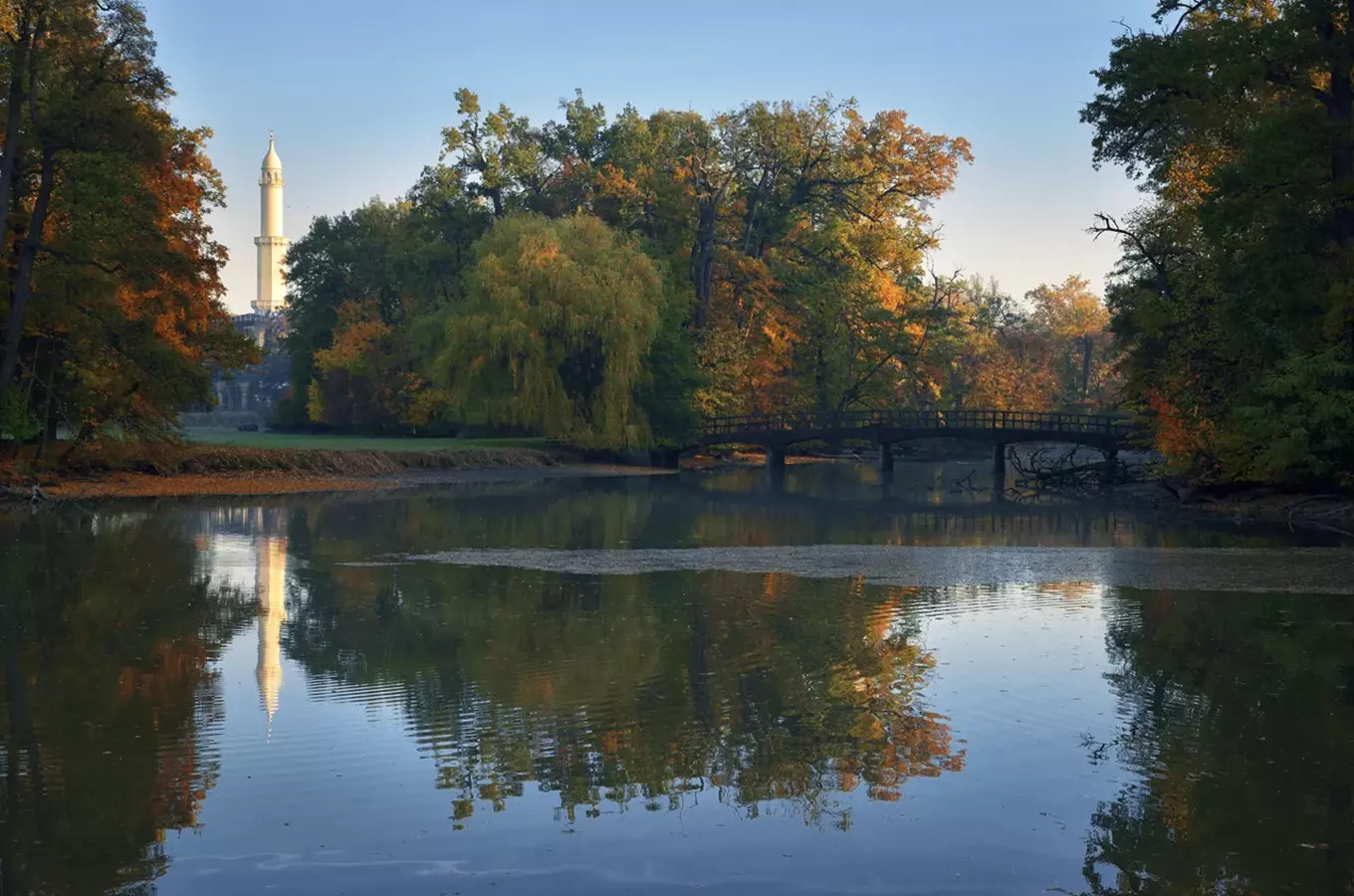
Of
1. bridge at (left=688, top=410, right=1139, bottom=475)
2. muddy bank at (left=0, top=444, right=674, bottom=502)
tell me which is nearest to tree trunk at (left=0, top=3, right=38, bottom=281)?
muddy bank at (left=0, top=444, right=674, bottom=502)

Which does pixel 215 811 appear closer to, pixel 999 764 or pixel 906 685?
pixel 999 764

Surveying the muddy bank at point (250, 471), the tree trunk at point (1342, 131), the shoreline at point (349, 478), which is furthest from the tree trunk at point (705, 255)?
the tree trunk at point (1342, 131)

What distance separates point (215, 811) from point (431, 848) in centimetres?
179

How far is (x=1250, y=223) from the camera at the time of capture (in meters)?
37.3

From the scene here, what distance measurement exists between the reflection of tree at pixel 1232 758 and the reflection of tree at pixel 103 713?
6.14 metres

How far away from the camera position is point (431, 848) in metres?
9.47

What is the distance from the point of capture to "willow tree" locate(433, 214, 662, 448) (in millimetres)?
58344

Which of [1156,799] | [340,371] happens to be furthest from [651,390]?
[1156,799]

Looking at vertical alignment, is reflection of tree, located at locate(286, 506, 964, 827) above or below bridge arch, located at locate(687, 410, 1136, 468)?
below

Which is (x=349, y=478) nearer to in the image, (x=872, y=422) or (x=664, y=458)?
(x=664, y=458)

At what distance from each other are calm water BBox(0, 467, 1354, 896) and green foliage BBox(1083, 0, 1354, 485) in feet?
35.9

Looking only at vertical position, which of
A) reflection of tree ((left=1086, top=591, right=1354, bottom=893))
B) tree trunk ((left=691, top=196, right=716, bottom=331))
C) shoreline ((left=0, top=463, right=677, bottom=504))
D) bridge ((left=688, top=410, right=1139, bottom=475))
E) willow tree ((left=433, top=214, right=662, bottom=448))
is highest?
Answer: tree trunk ((left=691, top=196, right=716, bottom=331))

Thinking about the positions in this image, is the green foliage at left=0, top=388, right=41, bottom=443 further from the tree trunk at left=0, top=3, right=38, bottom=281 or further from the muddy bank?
the tree trunk at left=0, top=3, right=38, bottom=281

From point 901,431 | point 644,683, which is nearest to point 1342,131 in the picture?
point 644,683
